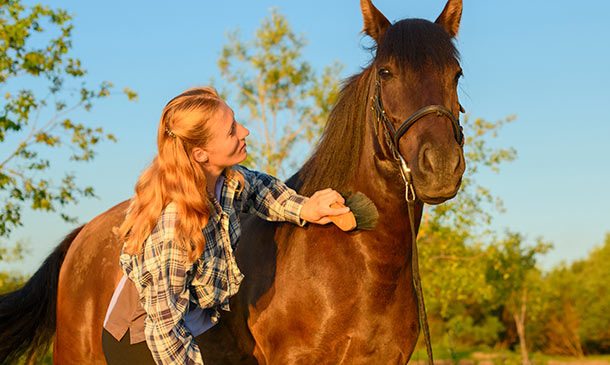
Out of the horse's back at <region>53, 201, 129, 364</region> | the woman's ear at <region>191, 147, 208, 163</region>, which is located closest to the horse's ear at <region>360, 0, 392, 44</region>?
the woman's ear at <region>191, 147, 208, 163</region>

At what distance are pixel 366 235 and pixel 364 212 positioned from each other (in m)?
0.12

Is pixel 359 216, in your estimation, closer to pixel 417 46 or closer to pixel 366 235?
pixel 366 235

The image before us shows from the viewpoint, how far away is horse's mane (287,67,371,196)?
10.2 ft

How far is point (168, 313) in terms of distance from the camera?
2.40 m

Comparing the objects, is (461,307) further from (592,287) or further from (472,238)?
(472,238)

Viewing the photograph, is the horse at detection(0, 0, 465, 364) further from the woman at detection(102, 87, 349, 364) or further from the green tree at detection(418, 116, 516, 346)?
the green tree at detection(418, 116, 516, 346)

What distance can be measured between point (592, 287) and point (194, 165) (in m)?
45.1

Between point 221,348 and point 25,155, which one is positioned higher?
point 25,155

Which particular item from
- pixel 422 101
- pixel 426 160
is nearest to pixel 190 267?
pixel 426 160

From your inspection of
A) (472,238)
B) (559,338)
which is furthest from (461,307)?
(472,238)

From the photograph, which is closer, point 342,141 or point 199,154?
point 199,154

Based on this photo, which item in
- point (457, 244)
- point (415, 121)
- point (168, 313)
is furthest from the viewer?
point (457, 244)

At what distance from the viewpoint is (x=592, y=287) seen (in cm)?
4134

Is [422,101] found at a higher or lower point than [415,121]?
higher
